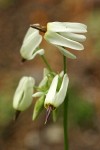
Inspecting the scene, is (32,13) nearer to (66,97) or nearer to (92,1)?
(92,1)

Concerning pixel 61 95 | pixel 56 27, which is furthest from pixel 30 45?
pixel 61 95

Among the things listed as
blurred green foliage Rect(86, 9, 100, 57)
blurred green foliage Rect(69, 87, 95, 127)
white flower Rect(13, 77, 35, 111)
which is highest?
white flower Rect(13, 77, 35, 111)

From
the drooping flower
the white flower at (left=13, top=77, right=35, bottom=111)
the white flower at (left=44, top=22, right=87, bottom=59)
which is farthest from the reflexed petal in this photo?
the white flower at (left=13, top=77, right=35, bottom=111)

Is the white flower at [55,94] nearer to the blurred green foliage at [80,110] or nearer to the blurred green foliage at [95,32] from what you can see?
the blurred green foliage at [80,110]

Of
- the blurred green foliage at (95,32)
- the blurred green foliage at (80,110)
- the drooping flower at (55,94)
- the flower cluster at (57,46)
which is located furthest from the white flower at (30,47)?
the blurred green foliage at (95,32)

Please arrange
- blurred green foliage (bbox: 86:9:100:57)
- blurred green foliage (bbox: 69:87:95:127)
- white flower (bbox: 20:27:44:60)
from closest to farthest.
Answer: white flower (bbox: 20:27:44:60) → blurred green foliage (bbox: 69:87:95:127) → blurred green foliage (bbox: 86:9:100:57)

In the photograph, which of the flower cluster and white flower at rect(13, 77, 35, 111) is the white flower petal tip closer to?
the flower cluster

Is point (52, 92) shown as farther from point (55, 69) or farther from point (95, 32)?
point (95, 32)

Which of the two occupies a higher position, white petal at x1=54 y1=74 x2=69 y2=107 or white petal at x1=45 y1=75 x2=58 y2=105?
white petal at x1=45 y1=75 x2=58 y2=105
